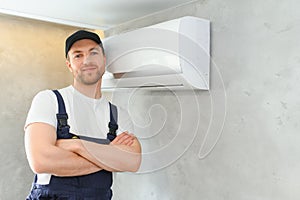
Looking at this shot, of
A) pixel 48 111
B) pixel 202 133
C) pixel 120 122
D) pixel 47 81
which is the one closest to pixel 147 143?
pixel 120 122

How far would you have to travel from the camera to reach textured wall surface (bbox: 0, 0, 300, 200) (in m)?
1.39

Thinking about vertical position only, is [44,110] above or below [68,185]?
above

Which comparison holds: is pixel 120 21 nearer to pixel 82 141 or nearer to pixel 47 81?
pixel 47 81

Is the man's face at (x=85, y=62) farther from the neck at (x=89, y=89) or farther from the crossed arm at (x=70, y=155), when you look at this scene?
the crossed arm at (x=70, y=155)

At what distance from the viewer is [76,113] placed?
5.63ft

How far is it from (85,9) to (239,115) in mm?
1105

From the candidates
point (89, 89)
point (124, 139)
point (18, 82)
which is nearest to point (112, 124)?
point (124, 139)

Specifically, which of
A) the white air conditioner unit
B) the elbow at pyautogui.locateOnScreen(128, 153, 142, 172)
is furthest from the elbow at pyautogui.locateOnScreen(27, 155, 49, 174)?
the white air conditioner unit

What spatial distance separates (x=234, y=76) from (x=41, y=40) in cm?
164

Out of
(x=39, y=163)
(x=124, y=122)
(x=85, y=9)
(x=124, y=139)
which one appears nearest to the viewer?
(x=39, y=163)

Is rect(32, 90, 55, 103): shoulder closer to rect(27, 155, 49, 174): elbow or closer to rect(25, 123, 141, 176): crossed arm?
rect(25, 123, 141, 176): crossed arm

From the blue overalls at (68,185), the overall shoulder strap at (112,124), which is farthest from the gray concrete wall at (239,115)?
the blue overalls at (68,185)

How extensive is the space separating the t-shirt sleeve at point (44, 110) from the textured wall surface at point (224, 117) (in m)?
0.68

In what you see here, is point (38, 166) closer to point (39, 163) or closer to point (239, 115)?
point (39, 163)
